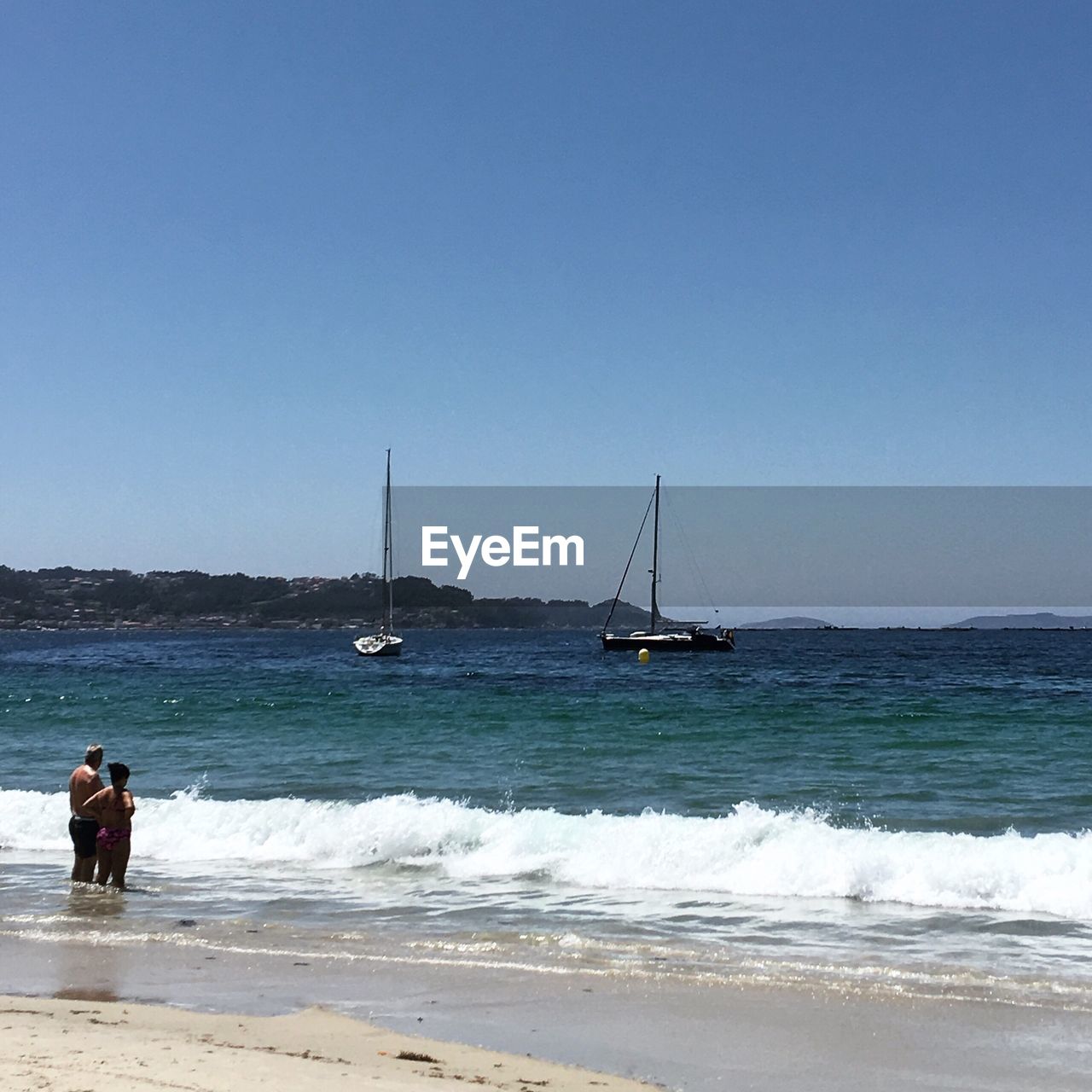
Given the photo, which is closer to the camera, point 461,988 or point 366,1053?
point 366,1053

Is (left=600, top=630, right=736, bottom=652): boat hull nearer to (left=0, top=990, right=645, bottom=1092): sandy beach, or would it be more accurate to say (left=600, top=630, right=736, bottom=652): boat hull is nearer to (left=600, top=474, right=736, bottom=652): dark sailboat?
(left=600, top=474, right=736, bottom=652): dark sailboat

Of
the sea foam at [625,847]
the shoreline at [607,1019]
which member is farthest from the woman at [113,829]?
the shoreline at [607,1019]

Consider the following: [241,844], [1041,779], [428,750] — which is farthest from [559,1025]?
[428,750]

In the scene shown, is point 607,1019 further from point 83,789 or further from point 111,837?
point 83,789

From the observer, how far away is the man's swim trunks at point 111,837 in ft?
42.7

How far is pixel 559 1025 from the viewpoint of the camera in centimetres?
802

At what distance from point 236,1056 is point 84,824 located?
7.24 m

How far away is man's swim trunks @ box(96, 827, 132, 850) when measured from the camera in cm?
1301

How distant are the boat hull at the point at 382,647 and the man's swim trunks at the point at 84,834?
64.6m

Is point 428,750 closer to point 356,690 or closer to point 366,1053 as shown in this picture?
point 366,1053

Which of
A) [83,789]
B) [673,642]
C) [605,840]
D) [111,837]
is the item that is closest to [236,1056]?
[111,837]

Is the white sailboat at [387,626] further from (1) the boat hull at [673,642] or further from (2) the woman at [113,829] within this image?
(2) the woman at [113,829]

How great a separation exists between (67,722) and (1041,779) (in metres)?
24.8

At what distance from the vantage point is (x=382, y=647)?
77812 mm
